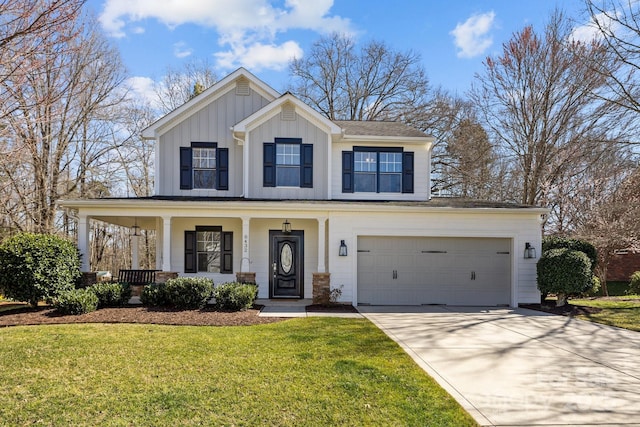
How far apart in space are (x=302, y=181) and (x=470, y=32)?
11865 mm

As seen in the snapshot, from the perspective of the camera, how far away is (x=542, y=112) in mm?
19859

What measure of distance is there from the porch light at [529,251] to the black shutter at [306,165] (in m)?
7.09

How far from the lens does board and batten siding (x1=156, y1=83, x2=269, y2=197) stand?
14055 millimetres

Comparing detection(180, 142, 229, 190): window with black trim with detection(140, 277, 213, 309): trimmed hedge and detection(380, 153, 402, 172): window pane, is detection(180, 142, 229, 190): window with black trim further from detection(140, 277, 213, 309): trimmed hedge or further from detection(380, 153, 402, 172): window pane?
detection(380, 153, 402, 172): window pane

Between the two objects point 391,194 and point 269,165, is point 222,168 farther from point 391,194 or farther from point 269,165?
point 391,194

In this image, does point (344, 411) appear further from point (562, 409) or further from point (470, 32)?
point (470, 32)

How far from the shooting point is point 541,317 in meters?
10.6

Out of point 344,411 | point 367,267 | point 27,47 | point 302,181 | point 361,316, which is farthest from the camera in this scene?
point 302,181

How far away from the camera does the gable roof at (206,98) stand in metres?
14.0

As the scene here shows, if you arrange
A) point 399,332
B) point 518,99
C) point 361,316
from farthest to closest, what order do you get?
point 518,99 < point 361,316 < point 399,332

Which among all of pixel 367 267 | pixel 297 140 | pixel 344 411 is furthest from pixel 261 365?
pixel 297 140

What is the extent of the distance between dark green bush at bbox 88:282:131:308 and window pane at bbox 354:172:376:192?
7.92m

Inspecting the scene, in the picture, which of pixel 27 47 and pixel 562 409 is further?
pixel 27 47

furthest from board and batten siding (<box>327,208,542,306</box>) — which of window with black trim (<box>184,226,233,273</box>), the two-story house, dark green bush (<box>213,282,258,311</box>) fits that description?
window with black trim (<box>184,226,233,273</box>)
